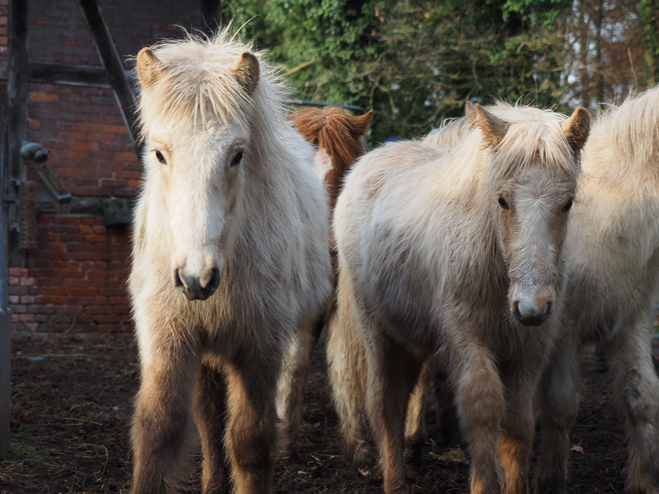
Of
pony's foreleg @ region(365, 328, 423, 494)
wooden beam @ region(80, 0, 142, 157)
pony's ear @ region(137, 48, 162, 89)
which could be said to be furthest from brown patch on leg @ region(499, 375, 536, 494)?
wooden beam @ region(80, 0, 142, 157)

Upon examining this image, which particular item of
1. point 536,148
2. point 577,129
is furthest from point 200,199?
point 577,129

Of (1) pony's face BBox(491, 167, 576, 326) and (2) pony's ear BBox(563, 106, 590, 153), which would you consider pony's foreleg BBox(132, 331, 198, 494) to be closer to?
(1) pony's face BBox(491, 167, 576, 326)

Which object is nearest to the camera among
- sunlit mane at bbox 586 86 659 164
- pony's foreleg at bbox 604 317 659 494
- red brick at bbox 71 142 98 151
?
pony's foreleg at bbox 604 317 659 494

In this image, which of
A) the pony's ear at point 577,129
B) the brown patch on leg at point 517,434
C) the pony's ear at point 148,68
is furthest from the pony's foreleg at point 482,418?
the pony's ear at point 148,68

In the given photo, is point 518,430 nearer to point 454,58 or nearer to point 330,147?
point 330,147

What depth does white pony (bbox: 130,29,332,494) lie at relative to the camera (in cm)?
266

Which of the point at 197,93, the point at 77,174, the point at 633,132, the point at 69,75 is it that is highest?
the point at 69,75

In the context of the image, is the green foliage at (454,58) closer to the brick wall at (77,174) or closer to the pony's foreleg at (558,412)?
the brick wall at (77,174)

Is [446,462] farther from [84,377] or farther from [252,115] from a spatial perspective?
[84,377]

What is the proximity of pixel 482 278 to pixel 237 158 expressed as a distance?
1.28 metres

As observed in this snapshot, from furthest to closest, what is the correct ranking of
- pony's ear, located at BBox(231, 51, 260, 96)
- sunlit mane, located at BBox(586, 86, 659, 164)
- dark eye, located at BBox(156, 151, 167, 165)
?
sunlit mane, located at BBox(586, 86, 659, 164)
pony's ear, located at BBox(231, 51, 260, 96)
dark eye, located at BBox(156, 151, 167, 165)

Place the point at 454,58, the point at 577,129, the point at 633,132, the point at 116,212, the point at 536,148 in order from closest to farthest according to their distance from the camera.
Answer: the point at 536,148
the point at 577,129
the point at 633,132
the point at 116,212
the point at 454,58

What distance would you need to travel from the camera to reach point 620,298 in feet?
13.0

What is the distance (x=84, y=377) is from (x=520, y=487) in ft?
14.6
